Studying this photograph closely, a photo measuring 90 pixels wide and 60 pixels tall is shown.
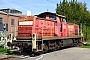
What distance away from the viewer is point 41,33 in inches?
593

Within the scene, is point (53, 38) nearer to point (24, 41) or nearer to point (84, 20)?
point (24, 41)

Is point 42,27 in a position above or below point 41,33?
above

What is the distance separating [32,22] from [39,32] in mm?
1060

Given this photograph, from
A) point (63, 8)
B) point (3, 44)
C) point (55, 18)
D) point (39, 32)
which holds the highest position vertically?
point (63, 8)

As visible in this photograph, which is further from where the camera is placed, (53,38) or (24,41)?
(53,38)

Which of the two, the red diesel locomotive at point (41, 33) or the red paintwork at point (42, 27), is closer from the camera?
the red diesel locomotive at point (41, 33)

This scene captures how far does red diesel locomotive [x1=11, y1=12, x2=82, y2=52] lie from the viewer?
547 inches

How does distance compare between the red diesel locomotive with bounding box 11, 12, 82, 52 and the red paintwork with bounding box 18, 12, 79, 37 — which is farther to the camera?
the red paintwork with bounding box 18, 12, 79, 37

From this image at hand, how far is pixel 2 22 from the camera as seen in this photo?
26.1 m

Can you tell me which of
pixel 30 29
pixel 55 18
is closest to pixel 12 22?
pixel 55 18

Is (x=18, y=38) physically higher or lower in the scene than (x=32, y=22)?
lower

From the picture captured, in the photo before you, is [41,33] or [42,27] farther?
[42,27]

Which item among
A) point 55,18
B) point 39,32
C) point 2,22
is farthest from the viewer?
point 2,22

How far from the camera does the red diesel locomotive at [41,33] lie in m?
13.9
